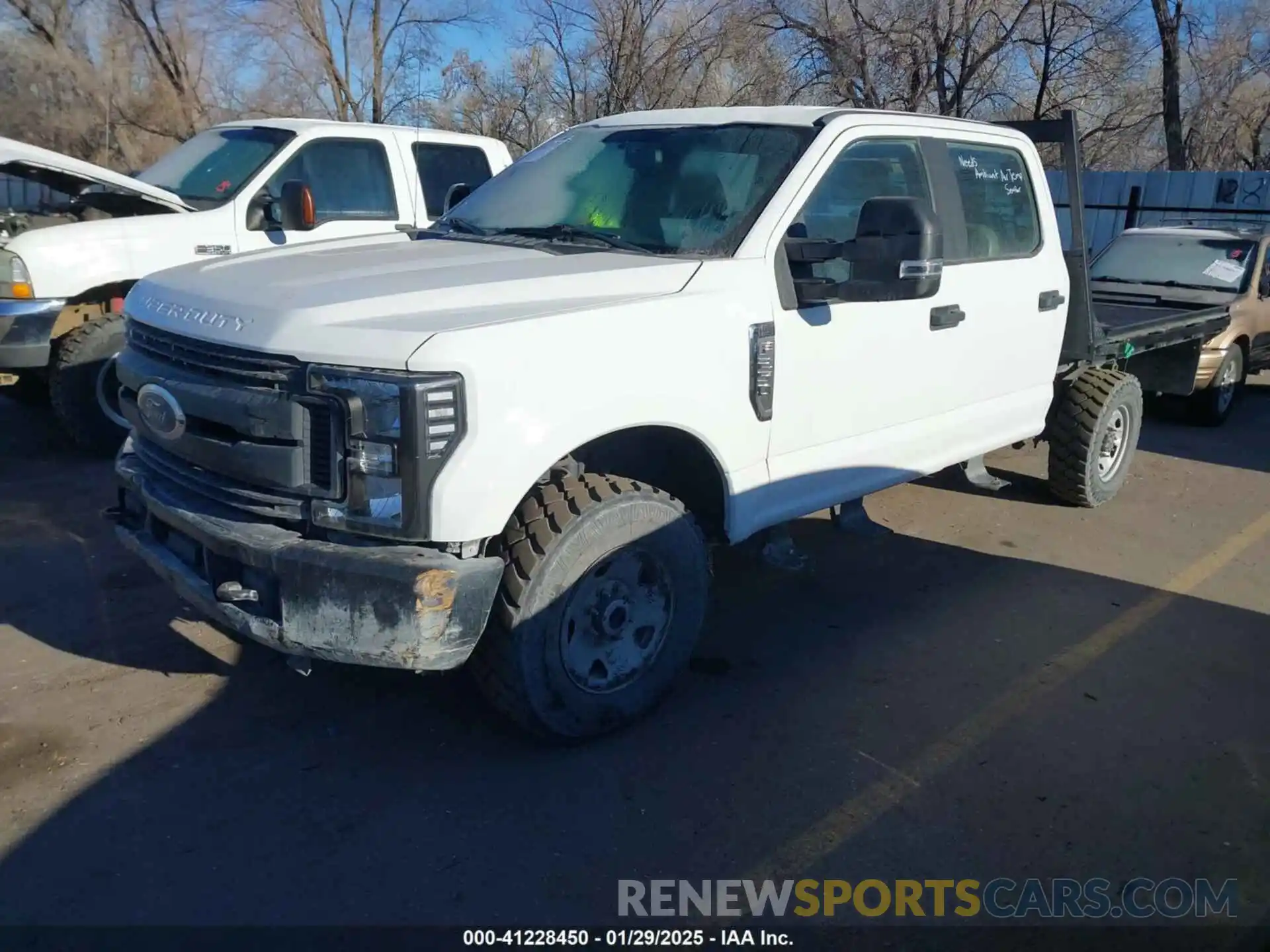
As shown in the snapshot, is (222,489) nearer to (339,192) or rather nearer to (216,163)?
(339,192)

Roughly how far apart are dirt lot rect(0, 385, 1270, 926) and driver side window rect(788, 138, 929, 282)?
168cm

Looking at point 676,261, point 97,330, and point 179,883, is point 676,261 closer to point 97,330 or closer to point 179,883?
point 179,883

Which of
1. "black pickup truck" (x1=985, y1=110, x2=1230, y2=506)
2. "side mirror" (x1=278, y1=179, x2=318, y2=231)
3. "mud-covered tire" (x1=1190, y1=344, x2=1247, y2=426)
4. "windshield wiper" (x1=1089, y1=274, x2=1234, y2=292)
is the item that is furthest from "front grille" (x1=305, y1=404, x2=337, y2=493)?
"windshield wiper" (x1=1089, y1=274, x2=1234, y2=292)

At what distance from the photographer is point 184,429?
342 centimetres

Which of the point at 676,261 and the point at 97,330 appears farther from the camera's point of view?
the point at 97,330

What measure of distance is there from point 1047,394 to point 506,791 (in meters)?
3.75

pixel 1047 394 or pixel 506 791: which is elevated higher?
pixel 1047 394

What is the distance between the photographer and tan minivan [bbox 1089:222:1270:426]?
30.4ft

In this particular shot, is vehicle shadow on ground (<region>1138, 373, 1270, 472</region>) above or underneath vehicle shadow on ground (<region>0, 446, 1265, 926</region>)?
above

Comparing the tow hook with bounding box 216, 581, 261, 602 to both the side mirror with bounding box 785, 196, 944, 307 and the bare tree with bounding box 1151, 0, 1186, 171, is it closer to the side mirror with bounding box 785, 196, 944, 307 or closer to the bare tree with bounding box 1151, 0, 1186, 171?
the side mirror with bounding box 785, 196, 944, 307

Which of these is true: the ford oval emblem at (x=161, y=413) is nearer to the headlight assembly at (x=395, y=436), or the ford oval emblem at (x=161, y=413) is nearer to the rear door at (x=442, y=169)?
the headlight assembly at (x=395, y=436)

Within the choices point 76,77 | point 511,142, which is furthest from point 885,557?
point 76,77

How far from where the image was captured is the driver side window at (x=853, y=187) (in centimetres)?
423

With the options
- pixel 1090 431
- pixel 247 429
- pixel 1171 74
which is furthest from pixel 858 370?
pixel 1171 74
